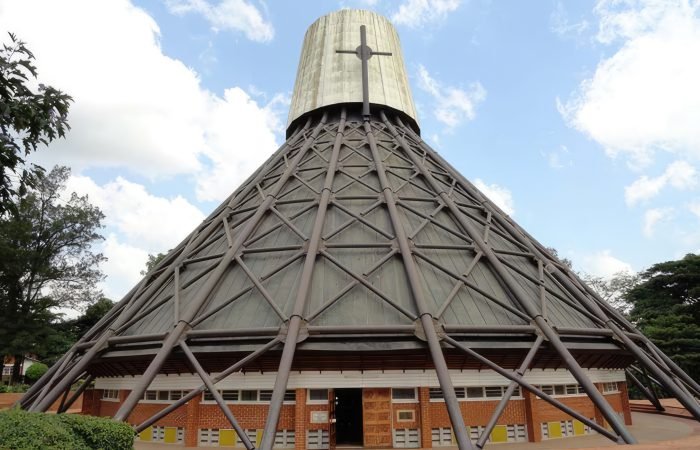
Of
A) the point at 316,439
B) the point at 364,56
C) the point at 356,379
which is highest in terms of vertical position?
the point at 364,56

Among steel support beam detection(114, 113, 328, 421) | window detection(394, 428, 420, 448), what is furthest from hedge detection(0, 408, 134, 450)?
window detection(394, 428, 420, 448)

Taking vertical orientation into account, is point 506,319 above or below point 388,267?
below

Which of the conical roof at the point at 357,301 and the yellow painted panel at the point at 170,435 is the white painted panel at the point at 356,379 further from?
the yellow painted panel at the point at 170,435

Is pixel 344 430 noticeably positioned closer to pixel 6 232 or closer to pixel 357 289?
pixel 357 289

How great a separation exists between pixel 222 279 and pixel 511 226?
10.2 m

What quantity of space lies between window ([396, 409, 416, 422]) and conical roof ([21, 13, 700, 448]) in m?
1.29

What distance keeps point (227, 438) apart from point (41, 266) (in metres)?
38.2

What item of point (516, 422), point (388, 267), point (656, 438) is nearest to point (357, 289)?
point (388, 267)

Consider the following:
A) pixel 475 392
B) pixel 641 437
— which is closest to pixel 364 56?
pixel 475 392

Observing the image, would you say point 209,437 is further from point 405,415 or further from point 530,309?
point 530,309

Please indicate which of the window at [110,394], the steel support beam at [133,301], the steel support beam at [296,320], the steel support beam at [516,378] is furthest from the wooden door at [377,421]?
the window at [110,394]

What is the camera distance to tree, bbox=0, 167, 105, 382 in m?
37.8

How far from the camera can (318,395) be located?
1127cm

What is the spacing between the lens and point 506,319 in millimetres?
11094
